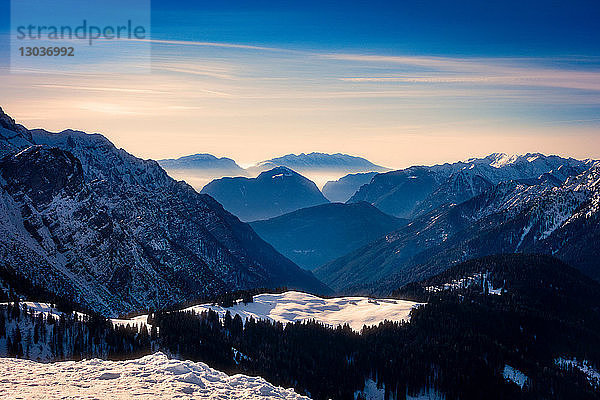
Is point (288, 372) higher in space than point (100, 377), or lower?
lower

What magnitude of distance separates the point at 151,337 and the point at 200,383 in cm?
7724

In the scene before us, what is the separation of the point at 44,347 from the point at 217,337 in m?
64.3

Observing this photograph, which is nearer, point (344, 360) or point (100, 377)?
point (100, 377)

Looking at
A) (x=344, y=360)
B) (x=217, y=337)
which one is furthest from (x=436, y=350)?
(x=217, y=337)

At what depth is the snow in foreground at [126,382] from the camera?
233 ft

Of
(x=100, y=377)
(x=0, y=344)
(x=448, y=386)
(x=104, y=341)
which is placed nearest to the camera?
(x=100, y=377)

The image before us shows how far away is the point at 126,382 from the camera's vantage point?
255 feet

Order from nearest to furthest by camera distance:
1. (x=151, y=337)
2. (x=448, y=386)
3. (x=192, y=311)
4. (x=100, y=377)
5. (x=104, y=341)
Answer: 1. (x=100, y=377)
2. (x=104, y=341)
3. (x=151, y=337)
4. (x=448, y=386)
5. (x=192, y=311)

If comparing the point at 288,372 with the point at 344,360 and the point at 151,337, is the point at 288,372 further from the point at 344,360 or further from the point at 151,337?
the point at 151,337

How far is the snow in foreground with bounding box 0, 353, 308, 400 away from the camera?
233 feet

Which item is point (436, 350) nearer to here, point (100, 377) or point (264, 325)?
point (264, 325)

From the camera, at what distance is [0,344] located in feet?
354

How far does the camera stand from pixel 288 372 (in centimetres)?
16875

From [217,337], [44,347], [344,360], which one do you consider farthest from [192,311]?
[44,347]
